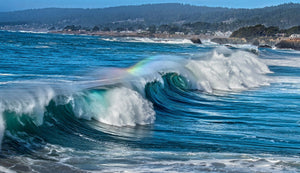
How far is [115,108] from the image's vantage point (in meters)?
9.58

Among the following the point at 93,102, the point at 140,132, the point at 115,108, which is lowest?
the point at 140,132

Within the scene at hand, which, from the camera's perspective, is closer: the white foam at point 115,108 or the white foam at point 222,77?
the white foam at point 115,108

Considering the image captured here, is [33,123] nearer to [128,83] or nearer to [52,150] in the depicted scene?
[52,150]

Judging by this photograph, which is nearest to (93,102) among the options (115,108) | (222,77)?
(115,108)

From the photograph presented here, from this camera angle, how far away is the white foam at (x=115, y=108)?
9.37m

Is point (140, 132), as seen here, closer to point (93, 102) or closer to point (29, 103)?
point (93, 102)

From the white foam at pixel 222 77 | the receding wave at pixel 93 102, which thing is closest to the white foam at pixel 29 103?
the receding wave at pixel 93 102

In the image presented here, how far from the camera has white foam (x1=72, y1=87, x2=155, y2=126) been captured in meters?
9.37

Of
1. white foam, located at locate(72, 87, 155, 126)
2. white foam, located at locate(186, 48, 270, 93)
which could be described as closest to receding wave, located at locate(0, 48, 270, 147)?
white foam, located at locate(72, 87, 155, 126)

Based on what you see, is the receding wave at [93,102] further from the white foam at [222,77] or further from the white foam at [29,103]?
the white foam at [222,77]

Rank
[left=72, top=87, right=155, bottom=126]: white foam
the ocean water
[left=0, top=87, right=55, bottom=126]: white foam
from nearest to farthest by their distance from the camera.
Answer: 1. the ocean water
2. [left=0, top=87, right=55, bottom=126]: white foam
3. [left=72, top=87, right=155, bottom=126]: white foam

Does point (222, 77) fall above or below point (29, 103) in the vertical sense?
below

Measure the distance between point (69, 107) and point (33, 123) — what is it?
171 centimetres

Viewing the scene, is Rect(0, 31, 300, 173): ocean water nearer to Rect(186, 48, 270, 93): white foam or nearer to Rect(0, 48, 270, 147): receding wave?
Rect(0, 48, 270, 147): receding wave
